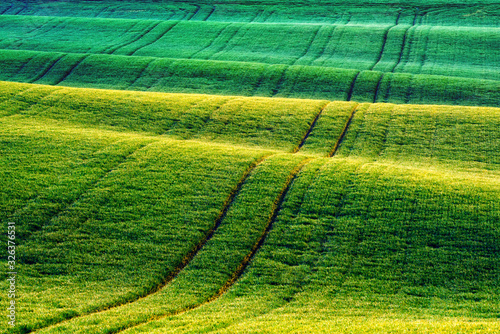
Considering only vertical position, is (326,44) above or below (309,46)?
below

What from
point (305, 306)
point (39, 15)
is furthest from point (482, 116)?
point (39, 15)

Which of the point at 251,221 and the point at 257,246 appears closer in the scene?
the point at 257,246

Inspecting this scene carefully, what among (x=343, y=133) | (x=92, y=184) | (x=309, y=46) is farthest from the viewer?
(x=309, y=46)

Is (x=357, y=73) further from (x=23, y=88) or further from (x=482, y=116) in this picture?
(x=23, y=88)

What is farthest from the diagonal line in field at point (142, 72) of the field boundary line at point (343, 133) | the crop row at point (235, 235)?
the field boundary line at point (343, 133)

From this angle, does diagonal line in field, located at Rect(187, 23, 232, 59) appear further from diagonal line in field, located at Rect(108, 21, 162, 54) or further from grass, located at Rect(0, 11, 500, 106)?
diagonal line in field, located at Rect(108, 21, 162, 54)

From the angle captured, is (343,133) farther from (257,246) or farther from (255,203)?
(257,246)

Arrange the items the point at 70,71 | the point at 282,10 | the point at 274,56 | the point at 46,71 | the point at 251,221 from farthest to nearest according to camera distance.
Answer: the point at 282,10
the point at 274,56
the point at 46,71
the point at 70,71
the point at 251,221

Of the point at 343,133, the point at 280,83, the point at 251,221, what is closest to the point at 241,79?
the point at 280,83

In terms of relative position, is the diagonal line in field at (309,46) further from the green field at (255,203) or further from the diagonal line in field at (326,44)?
the green field at (255,203)
